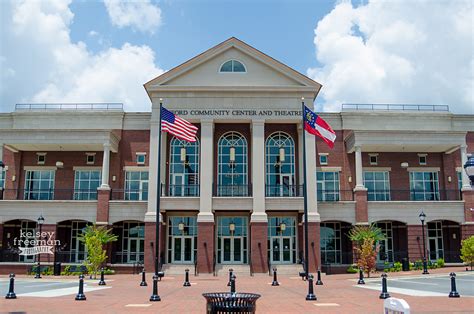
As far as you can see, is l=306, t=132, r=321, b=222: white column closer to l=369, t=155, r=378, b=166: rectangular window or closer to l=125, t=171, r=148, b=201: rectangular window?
l=369, t=155, r=378, b=166: rectangular window

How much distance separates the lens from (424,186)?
41.7m

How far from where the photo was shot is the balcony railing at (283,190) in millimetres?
38438

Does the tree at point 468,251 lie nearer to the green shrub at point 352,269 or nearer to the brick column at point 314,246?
the green shrub at point 352,269

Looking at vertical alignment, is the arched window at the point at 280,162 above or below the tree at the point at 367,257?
above

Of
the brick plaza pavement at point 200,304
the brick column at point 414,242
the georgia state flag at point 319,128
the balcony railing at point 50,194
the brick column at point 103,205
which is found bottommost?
the brick plaza pavement at point 200,304

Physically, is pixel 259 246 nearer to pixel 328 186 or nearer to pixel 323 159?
pixel 328 186

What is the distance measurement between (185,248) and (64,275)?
906 centimetres

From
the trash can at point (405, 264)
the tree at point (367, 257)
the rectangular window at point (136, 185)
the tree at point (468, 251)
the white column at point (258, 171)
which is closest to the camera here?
the tree at point (367, 257)

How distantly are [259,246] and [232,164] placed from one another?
23.9 ft

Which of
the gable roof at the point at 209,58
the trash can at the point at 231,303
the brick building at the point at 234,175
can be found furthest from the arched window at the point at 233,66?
the trash can at the point at 231,303

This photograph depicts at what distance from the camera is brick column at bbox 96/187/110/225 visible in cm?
3725

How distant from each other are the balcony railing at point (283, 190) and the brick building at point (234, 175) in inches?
6.2

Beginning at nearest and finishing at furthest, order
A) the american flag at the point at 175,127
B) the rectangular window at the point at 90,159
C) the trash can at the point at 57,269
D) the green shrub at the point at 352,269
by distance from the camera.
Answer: the american flag at the point at 175,127
the trash can at the point at 57,269
the green shrub at the point at 352,269
the rectangular window at the point at 90,159

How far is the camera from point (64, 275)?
34.9 meters
